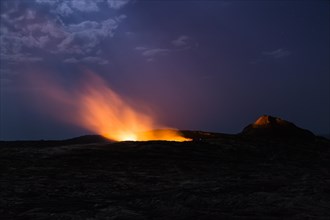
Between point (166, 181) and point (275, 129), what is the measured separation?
79.7 feet

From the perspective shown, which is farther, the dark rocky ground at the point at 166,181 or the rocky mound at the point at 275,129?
the rocky mound at the point at 275,129

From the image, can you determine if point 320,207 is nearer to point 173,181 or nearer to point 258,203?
point 258,203

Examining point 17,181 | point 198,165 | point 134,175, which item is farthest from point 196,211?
point 198,165

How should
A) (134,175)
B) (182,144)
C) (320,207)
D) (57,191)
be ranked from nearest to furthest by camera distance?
(320,207), (57,191), (134,175), (182,144)

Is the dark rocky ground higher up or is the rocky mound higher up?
the rocky mound

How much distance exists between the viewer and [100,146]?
86.7 feet

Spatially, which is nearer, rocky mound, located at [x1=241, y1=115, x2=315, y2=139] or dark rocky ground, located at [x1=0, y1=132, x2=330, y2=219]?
dark rocky ground, located at [x1=0, y1=132, x2=330, y2=219]

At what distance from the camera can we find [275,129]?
132ft

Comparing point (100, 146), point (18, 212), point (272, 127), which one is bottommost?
point (18, 212)

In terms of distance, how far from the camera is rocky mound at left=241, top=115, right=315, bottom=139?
39656 mm

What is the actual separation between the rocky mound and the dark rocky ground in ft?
28.5

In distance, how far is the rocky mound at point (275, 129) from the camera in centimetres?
3966

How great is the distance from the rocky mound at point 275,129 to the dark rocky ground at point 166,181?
28.5 feet

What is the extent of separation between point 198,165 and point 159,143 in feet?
17.6
